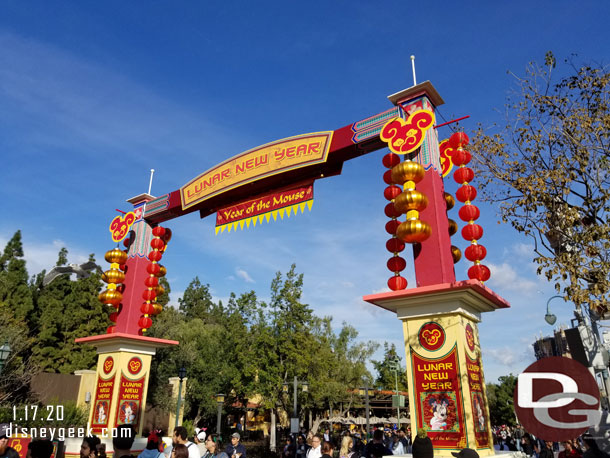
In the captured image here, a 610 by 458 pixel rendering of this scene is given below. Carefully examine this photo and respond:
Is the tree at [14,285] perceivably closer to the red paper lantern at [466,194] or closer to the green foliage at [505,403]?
the red paper lantern at [466,194]

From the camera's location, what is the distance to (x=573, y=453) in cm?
857

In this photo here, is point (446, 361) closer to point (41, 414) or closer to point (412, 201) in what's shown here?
point (412, 201)

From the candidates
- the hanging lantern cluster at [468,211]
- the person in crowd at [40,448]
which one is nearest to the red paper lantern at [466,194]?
the hanging lantern cluster at [468,211]

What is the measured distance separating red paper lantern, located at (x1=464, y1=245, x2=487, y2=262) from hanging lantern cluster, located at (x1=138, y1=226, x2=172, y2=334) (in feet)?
32.0

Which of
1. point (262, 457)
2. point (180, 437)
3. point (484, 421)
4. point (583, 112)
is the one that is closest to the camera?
point (180, 437)

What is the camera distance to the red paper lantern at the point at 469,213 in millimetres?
8648

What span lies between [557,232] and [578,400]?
7693 mm

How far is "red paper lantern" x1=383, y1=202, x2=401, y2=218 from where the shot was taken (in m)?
9.40

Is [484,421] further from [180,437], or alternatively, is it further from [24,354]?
[24,354]

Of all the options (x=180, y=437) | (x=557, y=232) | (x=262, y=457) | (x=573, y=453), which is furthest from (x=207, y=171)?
(x=262, y=457)

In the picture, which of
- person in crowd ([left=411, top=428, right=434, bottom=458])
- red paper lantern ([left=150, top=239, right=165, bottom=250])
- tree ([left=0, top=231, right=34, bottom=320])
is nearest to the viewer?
person in crowd ([left=411, top=428, right=434, bottom=458])

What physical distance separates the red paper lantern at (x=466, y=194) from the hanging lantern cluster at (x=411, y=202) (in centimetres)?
78

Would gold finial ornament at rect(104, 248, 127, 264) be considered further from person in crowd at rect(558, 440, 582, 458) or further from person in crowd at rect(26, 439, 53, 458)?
person in crowd at rect(558, 440, 582, 458)

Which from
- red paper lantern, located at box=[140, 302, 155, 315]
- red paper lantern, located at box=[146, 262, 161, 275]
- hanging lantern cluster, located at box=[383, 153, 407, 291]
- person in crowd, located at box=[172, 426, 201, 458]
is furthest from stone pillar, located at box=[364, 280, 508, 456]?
red paper lantern, located at box=[146, 262, 161, 275]
